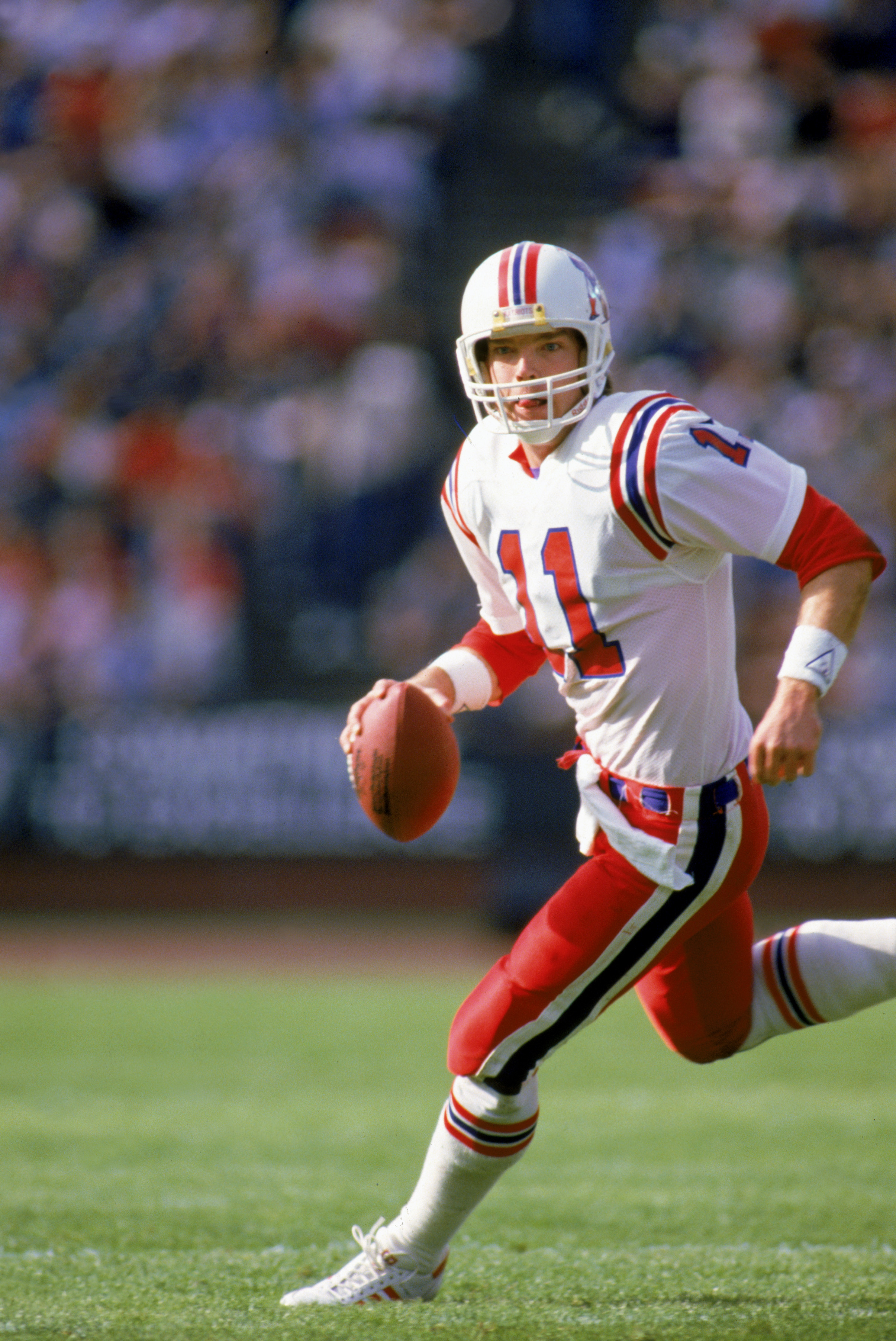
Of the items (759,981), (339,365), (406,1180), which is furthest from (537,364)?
(339,365)

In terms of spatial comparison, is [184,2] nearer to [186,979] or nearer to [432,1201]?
[186,979]

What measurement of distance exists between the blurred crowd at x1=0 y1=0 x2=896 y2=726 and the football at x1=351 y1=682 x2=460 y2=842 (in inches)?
224

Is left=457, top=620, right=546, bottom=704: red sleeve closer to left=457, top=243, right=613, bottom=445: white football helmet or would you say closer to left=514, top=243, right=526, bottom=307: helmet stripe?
left=457, top=243, right=613, bottom=445: white football helmet

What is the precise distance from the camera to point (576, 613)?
106 inches

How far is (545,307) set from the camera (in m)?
2.72

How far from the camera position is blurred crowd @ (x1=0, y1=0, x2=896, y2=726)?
900 cm

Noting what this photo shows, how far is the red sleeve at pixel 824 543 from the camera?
251 centimetres

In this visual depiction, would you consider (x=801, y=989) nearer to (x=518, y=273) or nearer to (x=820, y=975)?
(x=820, y=975)

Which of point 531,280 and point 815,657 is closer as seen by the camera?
point 815,657

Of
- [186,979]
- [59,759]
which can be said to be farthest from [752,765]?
[59,759]

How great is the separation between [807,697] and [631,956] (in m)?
0.56

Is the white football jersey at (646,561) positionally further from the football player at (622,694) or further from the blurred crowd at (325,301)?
the blurred crowd at (325,301)

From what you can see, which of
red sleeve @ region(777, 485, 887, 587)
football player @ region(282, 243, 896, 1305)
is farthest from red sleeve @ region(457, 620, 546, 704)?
red sleeve @ region(777, 485, 887, 587)

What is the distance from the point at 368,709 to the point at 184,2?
891 centimetres
